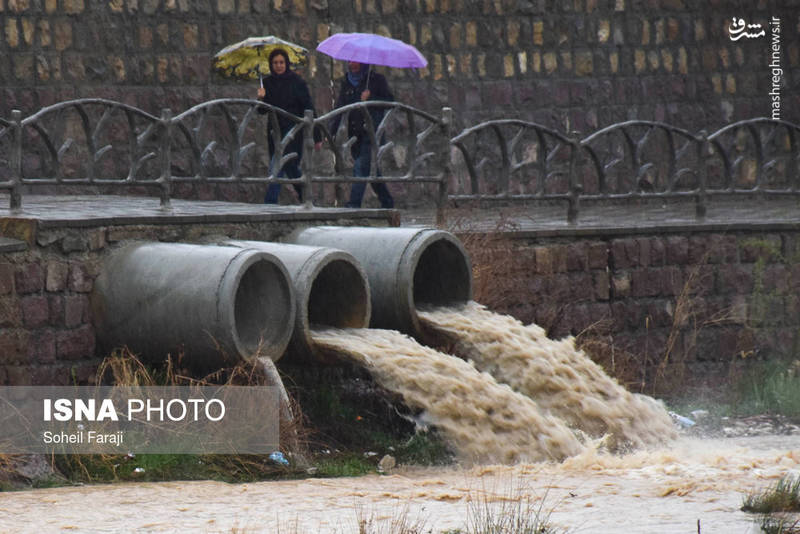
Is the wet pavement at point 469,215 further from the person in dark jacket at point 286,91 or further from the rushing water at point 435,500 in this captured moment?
the rushing water at point 435,500

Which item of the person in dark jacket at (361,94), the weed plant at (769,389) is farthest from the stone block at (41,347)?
the weed plant at (769,389)

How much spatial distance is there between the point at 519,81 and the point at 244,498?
1153 centimetres

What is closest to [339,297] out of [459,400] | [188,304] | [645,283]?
[459,400]

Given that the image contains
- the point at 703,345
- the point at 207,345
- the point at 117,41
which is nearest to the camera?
the point at 207,345

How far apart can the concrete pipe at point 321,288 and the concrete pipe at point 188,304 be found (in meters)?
0.15

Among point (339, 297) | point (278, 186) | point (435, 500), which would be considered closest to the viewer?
point (435, 500)

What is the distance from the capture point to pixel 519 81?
1894cm

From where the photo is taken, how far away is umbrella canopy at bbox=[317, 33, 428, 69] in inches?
563

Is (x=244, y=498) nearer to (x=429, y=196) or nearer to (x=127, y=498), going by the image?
(x=127, y=498)

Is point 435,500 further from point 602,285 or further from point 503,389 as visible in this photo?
point 602,285

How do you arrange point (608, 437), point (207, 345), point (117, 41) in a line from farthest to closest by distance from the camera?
point (117, 41) < point (608, 437) < point (207, 345)

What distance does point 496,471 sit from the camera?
952cm

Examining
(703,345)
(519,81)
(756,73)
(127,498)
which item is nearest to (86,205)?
(127,498)

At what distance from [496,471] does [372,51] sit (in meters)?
5.92
